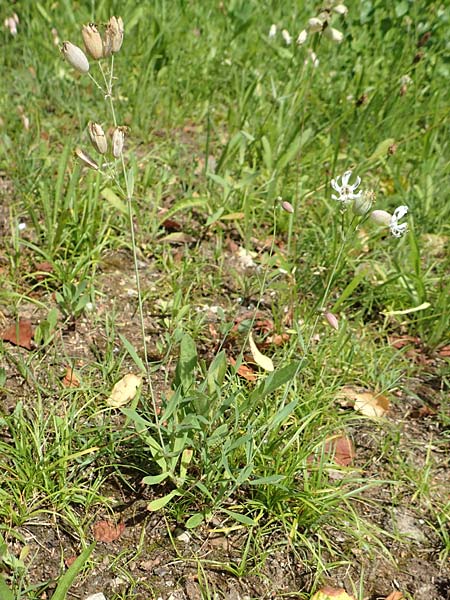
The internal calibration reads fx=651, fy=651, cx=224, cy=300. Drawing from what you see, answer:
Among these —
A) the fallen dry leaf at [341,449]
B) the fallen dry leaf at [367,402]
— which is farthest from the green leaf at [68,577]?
the fallen dry leaf at [367,402]

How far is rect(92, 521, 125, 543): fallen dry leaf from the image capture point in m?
1.46

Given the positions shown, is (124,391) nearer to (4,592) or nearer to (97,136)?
(4,592)

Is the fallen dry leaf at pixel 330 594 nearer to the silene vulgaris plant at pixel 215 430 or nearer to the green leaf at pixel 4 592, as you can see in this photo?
the silene vulgaris plant at pixel 215 430

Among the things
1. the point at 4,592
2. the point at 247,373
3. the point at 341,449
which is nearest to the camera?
the point at 4,592

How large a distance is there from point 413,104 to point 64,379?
6.35 feet

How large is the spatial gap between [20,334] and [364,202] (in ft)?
3.40

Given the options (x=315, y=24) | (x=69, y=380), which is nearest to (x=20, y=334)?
(x=69, y=380)

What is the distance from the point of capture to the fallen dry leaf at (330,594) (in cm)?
140

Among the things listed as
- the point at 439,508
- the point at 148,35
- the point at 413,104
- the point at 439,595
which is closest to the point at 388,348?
the point at 439,508

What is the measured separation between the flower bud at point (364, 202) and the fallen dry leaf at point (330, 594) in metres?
0.82

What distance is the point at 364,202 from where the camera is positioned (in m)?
1.42

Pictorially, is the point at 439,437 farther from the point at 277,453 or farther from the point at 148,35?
the point at 148,35

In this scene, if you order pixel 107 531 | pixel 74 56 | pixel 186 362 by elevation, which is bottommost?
Result: pixel 107 531

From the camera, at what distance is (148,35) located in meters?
3.04
